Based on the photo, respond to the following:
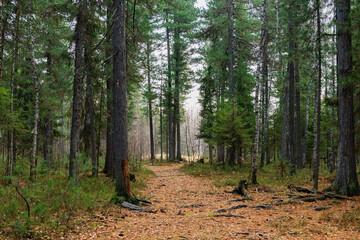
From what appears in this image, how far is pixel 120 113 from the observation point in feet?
24.3

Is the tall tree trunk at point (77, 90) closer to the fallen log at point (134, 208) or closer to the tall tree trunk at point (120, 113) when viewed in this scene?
the tall tree trunk at point (120, 113)

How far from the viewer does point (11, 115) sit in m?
8.38

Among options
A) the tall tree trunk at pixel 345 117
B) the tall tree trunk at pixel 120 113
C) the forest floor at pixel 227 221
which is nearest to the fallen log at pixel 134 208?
the forest floor at pixel 227 221

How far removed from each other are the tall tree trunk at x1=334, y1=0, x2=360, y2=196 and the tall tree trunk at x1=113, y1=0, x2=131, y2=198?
7341 millimetres

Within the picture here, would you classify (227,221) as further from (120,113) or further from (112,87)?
(112,87)

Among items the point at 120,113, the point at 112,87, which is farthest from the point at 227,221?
the point at 112,87

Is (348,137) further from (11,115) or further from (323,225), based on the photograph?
(11,115)

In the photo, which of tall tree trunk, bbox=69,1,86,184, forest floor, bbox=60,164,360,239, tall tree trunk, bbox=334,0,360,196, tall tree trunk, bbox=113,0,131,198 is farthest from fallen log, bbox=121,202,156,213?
tall tree trunk, bbox=334,0,360,196

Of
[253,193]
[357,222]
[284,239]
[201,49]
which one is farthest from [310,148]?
[284,239]

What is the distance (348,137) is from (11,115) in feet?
39.5

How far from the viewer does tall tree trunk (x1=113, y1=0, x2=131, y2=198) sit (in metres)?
7.32

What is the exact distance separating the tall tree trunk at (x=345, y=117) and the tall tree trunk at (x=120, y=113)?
24.1 ft

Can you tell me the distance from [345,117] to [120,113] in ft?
25.8

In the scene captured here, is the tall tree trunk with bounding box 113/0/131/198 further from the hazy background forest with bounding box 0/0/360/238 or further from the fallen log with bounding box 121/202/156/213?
the fallen log with bounding box 121/202/156/213
